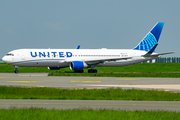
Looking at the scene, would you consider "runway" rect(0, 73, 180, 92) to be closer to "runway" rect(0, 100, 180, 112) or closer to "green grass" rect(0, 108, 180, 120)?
"runway" rect(0, 100, 180, 112)

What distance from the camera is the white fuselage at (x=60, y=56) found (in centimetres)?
5081

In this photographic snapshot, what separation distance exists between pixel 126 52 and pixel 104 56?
5.13 meters

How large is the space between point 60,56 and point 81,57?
442cm

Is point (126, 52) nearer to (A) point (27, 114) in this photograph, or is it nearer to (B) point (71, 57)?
(B) point (71, 57)

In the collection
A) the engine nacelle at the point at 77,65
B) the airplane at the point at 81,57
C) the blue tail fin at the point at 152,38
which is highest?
the blue tail fin at the point at 152,38

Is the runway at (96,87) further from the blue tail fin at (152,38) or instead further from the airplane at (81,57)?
the blue tail fin at (152,38)

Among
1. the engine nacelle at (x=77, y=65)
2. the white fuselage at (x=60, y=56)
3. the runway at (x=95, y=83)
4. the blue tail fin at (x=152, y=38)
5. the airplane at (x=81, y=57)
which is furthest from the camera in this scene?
the blue tail fin at (x=152, y=38)

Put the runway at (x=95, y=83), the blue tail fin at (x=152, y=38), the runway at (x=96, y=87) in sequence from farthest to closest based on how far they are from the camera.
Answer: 1. the blue tail fin at (x=152, y=38)
2. the runway at (x=95, y=83)
3. the runway at (x=96, y=87)

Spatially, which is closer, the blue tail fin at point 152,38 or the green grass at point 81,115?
the green grass at point 81,115

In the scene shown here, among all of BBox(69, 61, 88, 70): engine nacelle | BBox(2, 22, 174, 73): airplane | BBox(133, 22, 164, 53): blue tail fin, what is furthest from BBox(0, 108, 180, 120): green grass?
BBox(133, 22, 164, 53): blue tail fin

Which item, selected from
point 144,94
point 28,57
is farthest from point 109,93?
point 28,57

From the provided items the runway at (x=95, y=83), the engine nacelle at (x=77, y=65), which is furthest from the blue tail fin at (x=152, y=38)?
the runway at (x=95, y=83)

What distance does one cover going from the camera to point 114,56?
58.9 m

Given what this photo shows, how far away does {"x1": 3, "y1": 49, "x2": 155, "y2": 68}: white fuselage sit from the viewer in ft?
167
